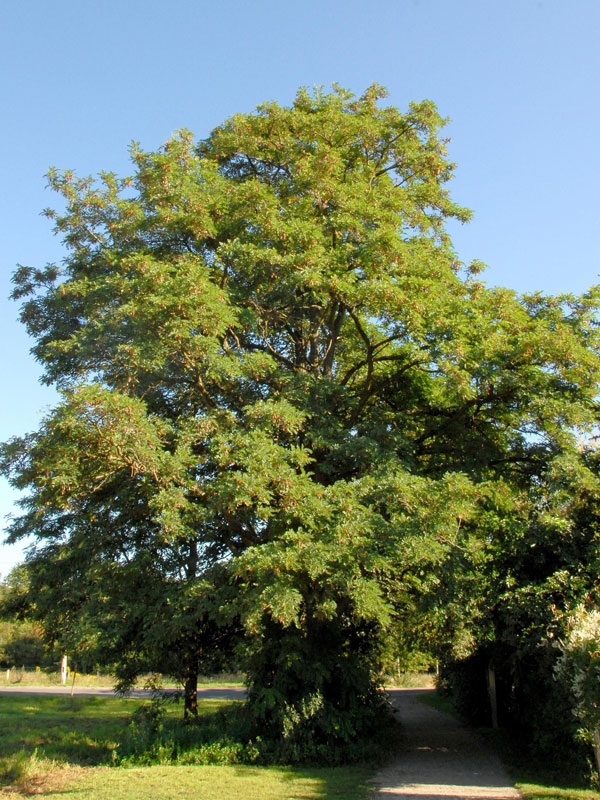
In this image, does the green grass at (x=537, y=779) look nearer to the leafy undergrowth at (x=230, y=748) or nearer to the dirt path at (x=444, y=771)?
the dirt path at (x=444, y=771)

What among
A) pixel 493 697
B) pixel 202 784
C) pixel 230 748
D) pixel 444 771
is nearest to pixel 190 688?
pixel 230 748

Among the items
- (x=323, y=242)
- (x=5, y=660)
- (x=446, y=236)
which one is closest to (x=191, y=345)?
(x=323, y=242)

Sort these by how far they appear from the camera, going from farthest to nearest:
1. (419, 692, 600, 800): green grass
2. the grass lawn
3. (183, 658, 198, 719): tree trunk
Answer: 1. (183, 658, 198, 719): tree trunk
2. the grass lawn
3. (419, 692, 600, 800): green grass

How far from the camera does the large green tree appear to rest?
10195mm

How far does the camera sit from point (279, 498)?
1084 centimetres

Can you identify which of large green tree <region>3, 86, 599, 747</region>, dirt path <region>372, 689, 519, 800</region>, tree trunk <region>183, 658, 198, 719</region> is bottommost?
dirt path <region>372, 689, 519, 800</region>

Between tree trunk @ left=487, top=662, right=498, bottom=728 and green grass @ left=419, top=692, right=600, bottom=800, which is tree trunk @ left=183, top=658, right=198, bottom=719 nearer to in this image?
green grass @ left=419, top=692, right=600, bottom=800

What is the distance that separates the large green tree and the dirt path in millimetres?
1475

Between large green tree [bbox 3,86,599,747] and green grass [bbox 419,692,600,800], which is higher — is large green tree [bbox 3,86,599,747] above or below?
above

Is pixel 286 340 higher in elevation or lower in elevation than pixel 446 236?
lower

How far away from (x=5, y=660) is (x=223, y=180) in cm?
5149

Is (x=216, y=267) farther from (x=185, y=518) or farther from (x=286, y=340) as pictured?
(x=185, y=518)

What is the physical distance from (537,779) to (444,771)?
5.45 ft

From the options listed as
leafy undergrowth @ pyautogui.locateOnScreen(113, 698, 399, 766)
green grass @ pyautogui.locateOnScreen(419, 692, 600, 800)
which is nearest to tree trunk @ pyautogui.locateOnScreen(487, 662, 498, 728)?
green grass @ pyautogui.locateOnScreen(419, 692, 600, 800)
